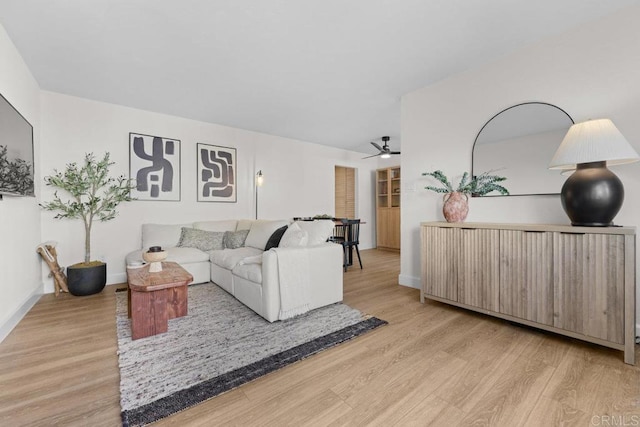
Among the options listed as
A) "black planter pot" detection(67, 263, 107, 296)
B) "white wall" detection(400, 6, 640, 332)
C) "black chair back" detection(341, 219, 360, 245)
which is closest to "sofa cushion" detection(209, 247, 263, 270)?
"black planter pot" detection(67, 263, 107, 296)

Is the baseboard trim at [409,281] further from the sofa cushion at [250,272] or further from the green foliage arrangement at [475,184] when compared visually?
the sofa cushion at [250,272]

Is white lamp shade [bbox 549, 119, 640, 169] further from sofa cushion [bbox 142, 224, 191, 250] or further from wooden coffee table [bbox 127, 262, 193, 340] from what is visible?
sofa cushion [bbox 142, 224, 191, 250]

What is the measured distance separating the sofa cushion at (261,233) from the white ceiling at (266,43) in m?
1.72

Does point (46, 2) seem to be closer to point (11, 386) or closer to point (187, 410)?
point (11, 386)

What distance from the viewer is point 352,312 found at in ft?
8.58

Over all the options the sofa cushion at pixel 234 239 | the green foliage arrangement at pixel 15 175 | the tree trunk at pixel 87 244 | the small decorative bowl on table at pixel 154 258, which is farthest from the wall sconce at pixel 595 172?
the tree trunk at pixel 87 244

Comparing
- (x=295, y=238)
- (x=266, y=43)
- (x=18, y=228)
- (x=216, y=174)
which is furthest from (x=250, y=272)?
(x=216, y=174)

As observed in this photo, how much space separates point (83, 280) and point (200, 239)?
1362mm

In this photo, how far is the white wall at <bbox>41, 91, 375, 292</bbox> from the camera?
3.46m

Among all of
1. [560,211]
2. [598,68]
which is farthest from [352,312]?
[598,68]

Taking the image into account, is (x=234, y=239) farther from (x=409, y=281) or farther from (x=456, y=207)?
(x=456, y=207)

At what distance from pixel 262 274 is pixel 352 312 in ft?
3.15

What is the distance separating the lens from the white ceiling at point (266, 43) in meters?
2.00

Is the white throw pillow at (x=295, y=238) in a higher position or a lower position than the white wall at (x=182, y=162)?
lower
